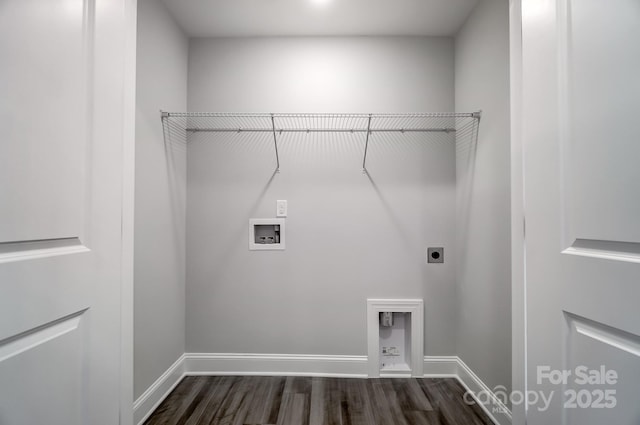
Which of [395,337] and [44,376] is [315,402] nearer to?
[395,337]

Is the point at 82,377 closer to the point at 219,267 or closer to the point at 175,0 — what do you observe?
the point at 219,267

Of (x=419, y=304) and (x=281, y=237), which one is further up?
(x=281, y=237)

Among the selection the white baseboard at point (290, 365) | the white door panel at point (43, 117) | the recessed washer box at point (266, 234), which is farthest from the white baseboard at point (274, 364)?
the white door panel at point (43, 117)

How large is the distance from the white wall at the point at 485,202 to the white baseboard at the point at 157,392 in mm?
2030

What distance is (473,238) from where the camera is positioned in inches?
79.7

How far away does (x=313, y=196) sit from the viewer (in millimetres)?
2314

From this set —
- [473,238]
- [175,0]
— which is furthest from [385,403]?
[175,0]

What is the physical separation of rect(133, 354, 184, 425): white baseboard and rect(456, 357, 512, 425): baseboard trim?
2006 millimetres

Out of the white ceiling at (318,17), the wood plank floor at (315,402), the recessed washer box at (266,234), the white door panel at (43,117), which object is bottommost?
the wood plank floor at (315,402)

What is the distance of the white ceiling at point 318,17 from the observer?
198 centimetres

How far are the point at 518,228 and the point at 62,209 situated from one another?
1.37 meters

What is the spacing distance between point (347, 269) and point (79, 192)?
5.84 ft

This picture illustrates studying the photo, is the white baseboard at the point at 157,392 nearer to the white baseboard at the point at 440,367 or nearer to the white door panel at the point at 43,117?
the white door panel at the point at 43,117

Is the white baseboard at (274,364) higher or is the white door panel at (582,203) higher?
the white door panel at (582,203)
